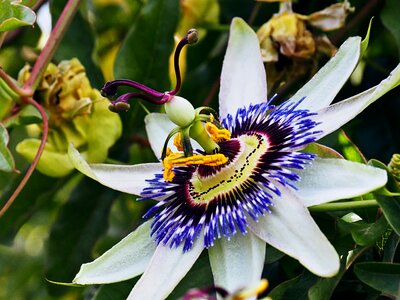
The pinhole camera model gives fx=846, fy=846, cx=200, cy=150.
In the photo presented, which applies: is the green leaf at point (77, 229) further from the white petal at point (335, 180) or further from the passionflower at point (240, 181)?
the white petal at point (335, 180)

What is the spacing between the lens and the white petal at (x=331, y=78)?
4.54 feet

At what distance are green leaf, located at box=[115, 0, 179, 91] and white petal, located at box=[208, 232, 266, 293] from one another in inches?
25.9

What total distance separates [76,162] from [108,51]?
124cm

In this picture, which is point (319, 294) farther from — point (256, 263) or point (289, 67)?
point (289, 67)

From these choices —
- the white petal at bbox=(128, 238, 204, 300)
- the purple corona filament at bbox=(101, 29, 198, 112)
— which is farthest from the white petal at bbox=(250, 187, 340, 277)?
the purple corona filament at bbox=(101, 29, 198, 112)

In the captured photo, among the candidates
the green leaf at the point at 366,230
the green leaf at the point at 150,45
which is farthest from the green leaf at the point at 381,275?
the green leaf at the point at 150,45

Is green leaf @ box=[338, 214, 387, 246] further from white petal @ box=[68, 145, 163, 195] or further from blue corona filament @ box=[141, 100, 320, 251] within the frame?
white petal @ box=[68, 145, 163, 195]

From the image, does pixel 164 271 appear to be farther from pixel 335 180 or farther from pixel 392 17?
pixel 392 17

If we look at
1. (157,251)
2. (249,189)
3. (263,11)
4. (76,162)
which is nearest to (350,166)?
(249,189)

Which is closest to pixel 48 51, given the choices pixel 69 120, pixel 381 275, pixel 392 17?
pixel 69 120

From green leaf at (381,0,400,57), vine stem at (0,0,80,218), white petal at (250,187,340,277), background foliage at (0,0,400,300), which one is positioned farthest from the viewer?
background foliage at (0,0,400,300)

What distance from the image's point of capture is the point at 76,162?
55.7 inches

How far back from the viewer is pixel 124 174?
1449 mm

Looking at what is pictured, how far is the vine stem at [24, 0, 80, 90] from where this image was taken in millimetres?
1662
